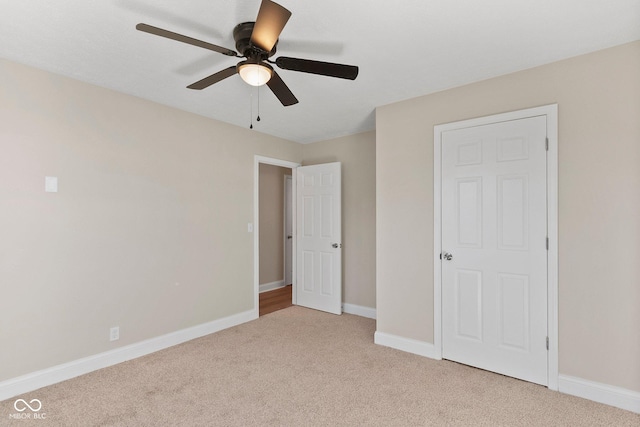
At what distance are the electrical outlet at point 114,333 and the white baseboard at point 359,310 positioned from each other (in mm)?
2676

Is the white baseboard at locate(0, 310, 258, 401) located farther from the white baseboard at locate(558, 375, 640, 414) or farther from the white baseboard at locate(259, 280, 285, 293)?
the white baseboard at locate(558, 375, 640, 414)

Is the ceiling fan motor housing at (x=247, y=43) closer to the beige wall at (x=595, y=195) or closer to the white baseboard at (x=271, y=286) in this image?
the beige wall at (x=595, y=195)

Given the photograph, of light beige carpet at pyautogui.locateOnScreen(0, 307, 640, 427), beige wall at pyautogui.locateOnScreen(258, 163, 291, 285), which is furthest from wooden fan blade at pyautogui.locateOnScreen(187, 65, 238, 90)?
beige wall at pyautogui.locateOnScreen(258, 163, 291, 285)

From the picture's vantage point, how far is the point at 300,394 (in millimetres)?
2393

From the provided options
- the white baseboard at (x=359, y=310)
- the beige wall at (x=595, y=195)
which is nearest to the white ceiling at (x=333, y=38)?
the beige wall at (x=595, y=195)

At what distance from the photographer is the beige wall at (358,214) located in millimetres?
4277

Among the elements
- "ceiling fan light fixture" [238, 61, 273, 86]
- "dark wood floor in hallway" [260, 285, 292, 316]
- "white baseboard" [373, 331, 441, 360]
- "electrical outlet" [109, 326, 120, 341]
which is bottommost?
"dark wood floor in hallway" [260, 285, 292, 316]

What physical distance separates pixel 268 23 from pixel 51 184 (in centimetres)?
225

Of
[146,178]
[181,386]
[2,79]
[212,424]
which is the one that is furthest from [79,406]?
[2,79]

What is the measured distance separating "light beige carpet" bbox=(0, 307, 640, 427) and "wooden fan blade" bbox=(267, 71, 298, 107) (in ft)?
7.00

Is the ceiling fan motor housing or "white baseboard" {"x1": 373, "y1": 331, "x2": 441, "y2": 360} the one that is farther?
"white baseboard" {"x1": 373, "y1": 331, "x2": 441, "y2": 360}

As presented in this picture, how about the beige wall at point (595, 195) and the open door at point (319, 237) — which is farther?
the open door at point (319, 237)

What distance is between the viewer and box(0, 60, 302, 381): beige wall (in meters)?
2.42

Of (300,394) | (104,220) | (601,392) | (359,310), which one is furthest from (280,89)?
(359,310)
